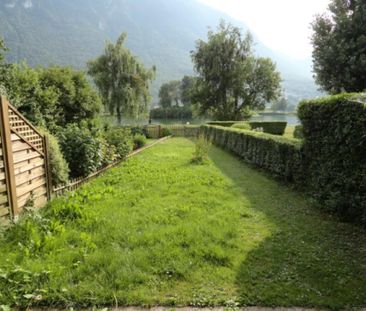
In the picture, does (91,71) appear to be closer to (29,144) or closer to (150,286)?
(29,144)

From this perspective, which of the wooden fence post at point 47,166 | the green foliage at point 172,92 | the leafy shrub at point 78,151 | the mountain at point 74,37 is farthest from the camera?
the mountain at point 74,37

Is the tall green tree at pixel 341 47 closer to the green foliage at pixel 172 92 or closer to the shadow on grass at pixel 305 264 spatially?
the shadow on grass at pixel 305 264

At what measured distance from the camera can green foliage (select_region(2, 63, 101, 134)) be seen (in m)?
8.41

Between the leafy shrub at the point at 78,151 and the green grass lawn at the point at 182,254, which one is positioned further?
the leafy shrub at the point at 78,151

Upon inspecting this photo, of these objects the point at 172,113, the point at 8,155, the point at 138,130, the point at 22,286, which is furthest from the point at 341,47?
the point at 172,113

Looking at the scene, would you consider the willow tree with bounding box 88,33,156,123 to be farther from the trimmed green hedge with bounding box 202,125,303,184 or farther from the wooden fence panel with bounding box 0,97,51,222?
the wooden fence panel with bounding box 0,97,51,222

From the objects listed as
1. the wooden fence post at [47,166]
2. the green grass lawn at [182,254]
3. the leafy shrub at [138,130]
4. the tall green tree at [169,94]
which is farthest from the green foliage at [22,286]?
the tall green tree at [169,94]

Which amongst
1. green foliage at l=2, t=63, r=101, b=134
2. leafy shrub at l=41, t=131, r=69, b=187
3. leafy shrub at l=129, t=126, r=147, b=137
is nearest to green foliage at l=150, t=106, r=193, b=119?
leafy shrub at l=129, t=126, r=147, b=137

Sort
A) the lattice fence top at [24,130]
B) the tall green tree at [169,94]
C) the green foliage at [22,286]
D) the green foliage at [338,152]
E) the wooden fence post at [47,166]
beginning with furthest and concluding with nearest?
the tall green tree at [169,94]
the wooden fence post at [47,166]
the lattice fence top at [24,130]
the green foliage at [338,152]
the green foliage at [22,286]

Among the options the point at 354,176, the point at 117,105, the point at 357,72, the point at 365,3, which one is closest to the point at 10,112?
the point at 354,176

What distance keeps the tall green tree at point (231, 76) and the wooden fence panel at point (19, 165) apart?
26264 mm

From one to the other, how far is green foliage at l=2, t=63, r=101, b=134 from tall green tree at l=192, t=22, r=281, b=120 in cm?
1832

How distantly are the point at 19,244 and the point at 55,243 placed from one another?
0.39 m

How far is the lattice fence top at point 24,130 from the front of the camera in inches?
170
